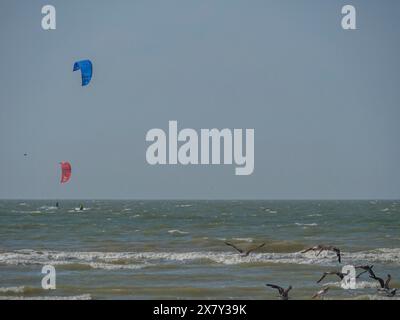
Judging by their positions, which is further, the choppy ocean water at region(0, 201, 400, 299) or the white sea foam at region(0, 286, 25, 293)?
the white sea foam at region(0, 286, 25, 293)

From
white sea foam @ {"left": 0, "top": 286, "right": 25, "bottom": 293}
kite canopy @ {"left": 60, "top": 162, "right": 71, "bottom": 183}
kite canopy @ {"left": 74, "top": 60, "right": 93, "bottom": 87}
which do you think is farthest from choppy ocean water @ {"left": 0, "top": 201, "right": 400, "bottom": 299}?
kite canopy @ {"left": 74, "top": 60, "right": 93, "bottom": 87}

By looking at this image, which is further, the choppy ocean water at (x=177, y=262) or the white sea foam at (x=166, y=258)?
the white sea foam at (x=166, y=258)

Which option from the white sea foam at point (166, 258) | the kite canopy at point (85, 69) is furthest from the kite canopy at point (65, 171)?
the kite canopy at point (85, 69)

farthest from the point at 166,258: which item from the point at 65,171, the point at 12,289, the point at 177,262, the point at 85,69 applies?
the point at 85,69

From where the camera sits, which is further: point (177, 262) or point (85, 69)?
point (177, 262)

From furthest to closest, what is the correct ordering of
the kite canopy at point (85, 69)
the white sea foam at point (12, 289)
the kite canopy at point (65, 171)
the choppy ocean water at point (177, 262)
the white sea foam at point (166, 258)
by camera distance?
the kite canopy at point (65, 171) → the white sea foam at point (166, 258) → the white sea foam at point (12, 289) → the choppy ocean water at point (177, 262) → the kite canopy at point (85, 69)

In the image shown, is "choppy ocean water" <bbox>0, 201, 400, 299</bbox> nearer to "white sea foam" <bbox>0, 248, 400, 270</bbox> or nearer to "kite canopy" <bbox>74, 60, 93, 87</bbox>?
"white sea foam" <bbox>0, 248, 400, 270</bbox>

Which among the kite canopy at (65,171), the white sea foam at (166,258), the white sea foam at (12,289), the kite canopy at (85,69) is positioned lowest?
the white sea foam at (166,258)

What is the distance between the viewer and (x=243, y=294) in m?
13.6

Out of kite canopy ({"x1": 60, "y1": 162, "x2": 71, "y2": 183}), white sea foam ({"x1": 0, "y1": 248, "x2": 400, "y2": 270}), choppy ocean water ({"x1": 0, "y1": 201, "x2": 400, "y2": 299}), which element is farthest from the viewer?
kite canopy ({"x1": 60, "y1": 162, "x2": 71, "y2": 183})

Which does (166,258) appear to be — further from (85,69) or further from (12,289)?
(85,69)

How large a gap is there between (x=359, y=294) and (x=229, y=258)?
7336 mm

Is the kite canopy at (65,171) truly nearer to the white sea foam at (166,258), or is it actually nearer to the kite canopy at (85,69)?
the white sea foam at (166,258)
